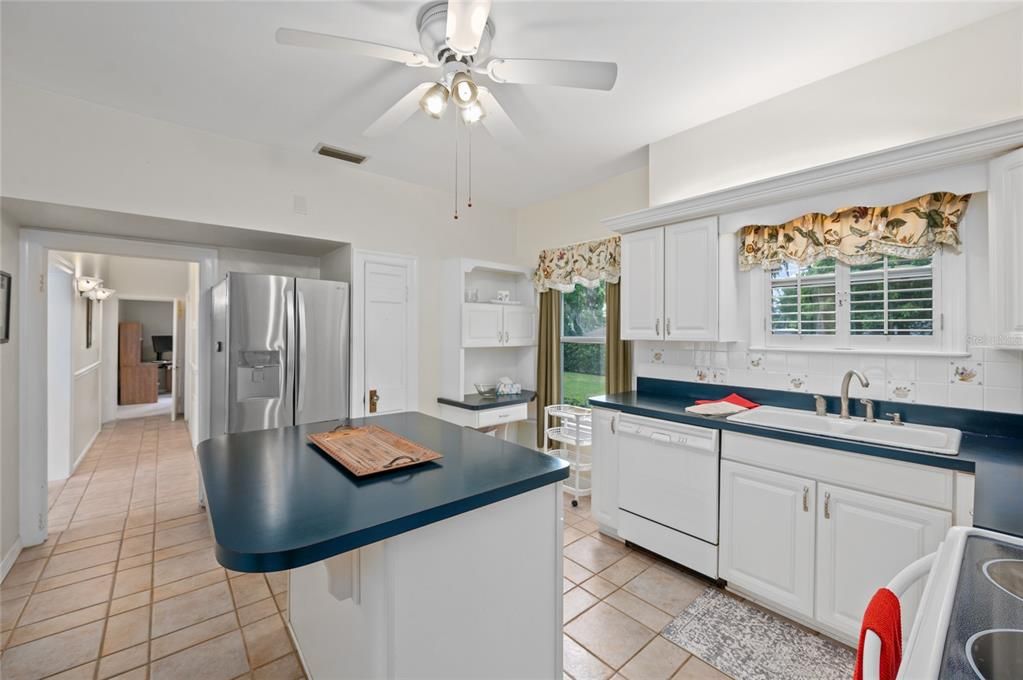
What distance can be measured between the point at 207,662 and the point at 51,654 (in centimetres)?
69

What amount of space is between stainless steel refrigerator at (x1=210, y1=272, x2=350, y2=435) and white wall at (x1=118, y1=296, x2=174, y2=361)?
749 centimetres

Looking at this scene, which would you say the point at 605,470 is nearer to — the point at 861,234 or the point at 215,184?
the point at 861,234

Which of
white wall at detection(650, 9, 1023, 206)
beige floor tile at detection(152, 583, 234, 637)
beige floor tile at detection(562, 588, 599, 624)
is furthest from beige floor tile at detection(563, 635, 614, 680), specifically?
white wall at detection(650, 9, 1023, 206)

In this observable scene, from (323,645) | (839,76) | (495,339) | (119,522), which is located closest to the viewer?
(323,645)

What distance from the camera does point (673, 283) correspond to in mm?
2775

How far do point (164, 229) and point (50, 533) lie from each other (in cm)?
221

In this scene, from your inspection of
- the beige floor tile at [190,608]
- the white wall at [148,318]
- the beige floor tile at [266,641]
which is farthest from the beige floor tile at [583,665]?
the white wall at [148,318]

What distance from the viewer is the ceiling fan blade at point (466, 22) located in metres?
1.34

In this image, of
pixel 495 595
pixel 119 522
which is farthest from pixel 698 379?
pixel 119 522

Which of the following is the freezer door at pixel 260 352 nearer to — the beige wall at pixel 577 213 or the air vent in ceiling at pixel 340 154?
the air vent in ceiling at pixel 340 154

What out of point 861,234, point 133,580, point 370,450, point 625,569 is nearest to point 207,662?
point 133,580

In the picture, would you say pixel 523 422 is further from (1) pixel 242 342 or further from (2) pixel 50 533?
(2) pixel 50 533

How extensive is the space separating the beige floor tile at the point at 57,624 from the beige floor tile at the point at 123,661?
374mm

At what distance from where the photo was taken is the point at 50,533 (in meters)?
2.89
